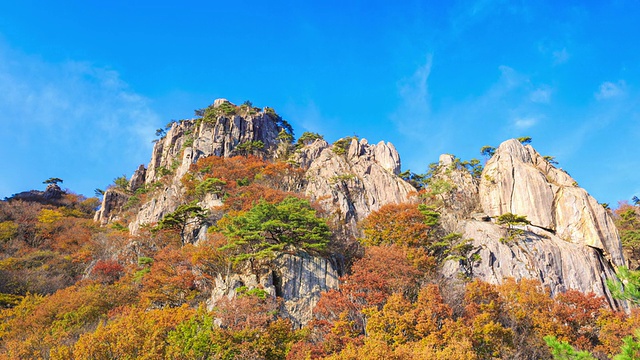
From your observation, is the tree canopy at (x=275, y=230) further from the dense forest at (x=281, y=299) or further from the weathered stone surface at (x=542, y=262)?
the weathered stone surface at (x=542, y=262)

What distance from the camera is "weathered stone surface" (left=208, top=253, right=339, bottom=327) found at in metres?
21.8

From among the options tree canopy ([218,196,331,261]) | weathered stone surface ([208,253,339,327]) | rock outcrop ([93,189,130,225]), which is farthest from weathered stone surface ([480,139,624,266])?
rock outcrop ([93,189,130,225])

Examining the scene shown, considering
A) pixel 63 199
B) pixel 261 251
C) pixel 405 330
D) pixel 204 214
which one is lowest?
pixel 405 330

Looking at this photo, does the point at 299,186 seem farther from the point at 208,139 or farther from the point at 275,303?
the point at 275,303

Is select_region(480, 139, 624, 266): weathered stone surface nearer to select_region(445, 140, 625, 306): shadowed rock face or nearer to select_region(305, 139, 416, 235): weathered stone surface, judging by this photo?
select_region(445, 140, 625, 306): shadowed rock face

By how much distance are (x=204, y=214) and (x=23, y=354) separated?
1610 cm

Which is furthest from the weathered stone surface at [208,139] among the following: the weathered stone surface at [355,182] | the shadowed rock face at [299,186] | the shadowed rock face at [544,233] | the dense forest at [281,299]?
the shadowed rock face at [544,233]

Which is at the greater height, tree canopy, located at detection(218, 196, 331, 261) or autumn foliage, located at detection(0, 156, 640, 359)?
tree canopy, located at detection(218, 196, 331, 261)

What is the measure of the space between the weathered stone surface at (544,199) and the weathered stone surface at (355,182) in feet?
30.6

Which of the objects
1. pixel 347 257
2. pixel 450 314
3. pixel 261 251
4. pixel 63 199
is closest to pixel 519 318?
pixel 450 314

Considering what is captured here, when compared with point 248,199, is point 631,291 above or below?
below

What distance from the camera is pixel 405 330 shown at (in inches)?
696

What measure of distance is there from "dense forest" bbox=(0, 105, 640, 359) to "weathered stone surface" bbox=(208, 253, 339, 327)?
47cm

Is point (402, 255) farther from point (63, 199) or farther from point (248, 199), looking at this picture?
point (63, 199)
